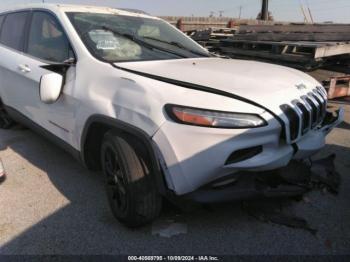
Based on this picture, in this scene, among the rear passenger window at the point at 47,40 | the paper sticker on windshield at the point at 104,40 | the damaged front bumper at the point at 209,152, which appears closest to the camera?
the damaged front bumper at the point at 209,152

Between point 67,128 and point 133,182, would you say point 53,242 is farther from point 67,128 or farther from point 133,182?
point 67,128

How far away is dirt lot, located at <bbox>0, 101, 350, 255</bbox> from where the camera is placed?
8.72 ft

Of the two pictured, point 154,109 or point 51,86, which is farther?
point 51,86

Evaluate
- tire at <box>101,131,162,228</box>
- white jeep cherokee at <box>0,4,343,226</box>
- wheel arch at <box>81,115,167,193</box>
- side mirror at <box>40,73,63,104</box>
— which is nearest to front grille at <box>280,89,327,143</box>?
white jeep cherokee at <box>0,4,343,226</box>

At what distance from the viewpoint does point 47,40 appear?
372 centimetres

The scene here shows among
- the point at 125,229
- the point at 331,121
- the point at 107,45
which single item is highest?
the point at 107,45

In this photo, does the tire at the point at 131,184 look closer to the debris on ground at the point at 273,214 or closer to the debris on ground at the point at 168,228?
the debris on ground at the point at 168,228

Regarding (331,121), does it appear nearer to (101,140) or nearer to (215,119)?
(215,119)

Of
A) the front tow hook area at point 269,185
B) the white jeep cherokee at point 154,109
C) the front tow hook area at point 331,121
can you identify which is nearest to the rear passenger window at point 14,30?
the white jeep cherokee at point 154,109

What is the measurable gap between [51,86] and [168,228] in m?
1.56

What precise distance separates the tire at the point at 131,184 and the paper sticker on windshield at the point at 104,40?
0.84 meters

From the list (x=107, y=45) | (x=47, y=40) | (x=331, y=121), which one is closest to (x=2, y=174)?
(x=47, y=40)

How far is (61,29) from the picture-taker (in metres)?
3.42

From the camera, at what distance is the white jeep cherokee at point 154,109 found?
2354mm
